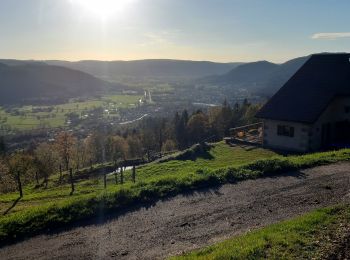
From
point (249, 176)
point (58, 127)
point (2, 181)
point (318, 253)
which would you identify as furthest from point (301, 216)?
point (58, 127)

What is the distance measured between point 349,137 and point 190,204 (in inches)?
908

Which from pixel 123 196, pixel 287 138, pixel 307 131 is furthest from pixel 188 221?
pixel 287 138

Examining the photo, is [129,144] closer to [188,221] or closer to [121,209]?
[121,209]

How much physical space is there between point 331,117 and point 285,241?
78.7 ft

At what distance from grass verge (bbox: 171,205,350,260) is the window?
19530 mm

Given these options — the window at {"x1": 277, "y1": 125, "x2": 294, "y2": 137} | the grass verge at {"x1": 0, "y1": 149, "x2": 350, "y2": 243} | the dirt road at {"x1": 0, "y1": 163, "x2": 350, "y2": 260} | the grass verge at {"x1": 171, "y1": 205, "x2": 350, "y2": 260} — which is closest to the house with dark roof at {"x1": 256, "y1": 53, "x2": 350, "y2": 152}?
the window at {"x1": 277, "y1": 125, "x2": 294, "y2": 137}

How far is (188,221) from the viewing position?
40.6 feet

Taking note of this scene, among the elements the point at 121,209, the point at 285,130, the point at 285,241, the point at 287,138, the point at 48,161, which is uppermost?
the point at 285,241

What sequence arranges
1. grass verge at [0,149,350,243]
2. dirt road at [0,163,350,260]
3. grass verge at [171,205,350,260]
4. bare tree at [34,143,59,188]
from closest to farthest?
1. grass verge at [171,205,350,260]
2. dirt road at [0,163,350,260]
3. grass verge at [0,149,350,243]
4. bare tree at [34,143,59,188]

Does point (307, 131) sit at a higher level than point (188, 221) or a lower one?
higher

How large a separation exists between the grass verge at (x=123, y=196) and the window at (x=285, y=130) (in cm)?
1085

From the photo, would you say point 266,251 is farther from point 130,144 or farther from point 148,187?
point 130,144

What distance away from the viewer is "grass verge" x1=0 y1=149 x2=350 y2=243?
12430mm

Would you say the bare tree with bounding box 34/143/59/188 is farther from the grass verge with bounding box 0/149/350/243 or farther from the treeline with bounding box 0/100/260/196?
the grass verge with bounding box 0/149/350/243
